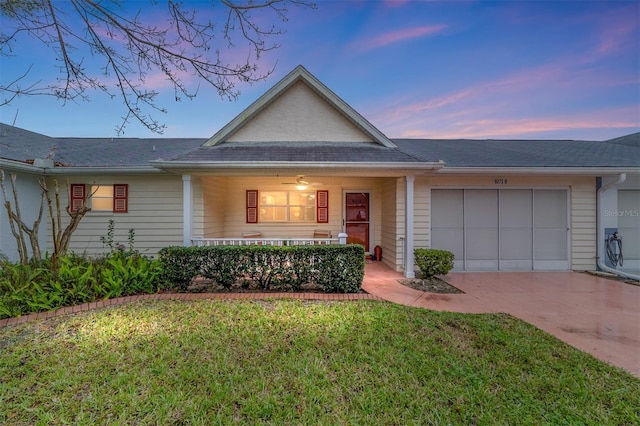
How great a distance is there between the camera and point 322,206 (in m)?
9.44

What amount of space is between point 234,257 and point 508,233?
304 inches

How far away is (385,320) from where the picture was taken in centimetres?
416

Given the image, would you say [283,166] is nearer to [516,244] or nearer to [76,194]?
[76,194]

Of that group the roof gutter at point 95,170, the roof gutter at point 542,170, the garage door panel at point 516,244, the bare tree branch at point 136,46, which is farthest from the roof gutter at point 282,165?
the garage door panel at point 516,244

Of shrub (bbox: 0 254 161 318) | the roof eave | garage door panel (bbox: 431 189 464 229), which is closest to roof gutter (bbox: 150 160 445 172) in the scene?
the roof eave

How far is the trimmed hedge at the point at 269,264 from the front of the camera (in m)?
5.47

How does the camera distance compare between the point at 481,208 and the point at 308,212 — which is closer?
the point at 481,208

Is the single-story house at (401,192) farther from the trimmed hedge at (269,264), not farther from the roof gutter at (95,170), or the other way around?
the trimmed hedge at (269,264)

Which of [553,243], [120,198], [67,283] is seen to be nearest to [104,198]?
[120,198]

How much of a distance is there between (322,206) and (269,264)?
4.26 m

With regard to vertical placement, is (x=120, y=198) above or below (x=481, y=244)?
above

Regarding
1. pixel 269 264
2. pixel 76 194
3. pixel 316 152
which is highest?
pixel 316 152

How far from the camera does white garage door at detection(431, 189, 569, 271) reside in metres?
7.80

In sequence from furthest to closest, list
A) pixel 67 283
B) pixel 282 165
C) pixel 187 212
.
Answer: pixel 187 212, pixel 282 165, pixel 67 283
